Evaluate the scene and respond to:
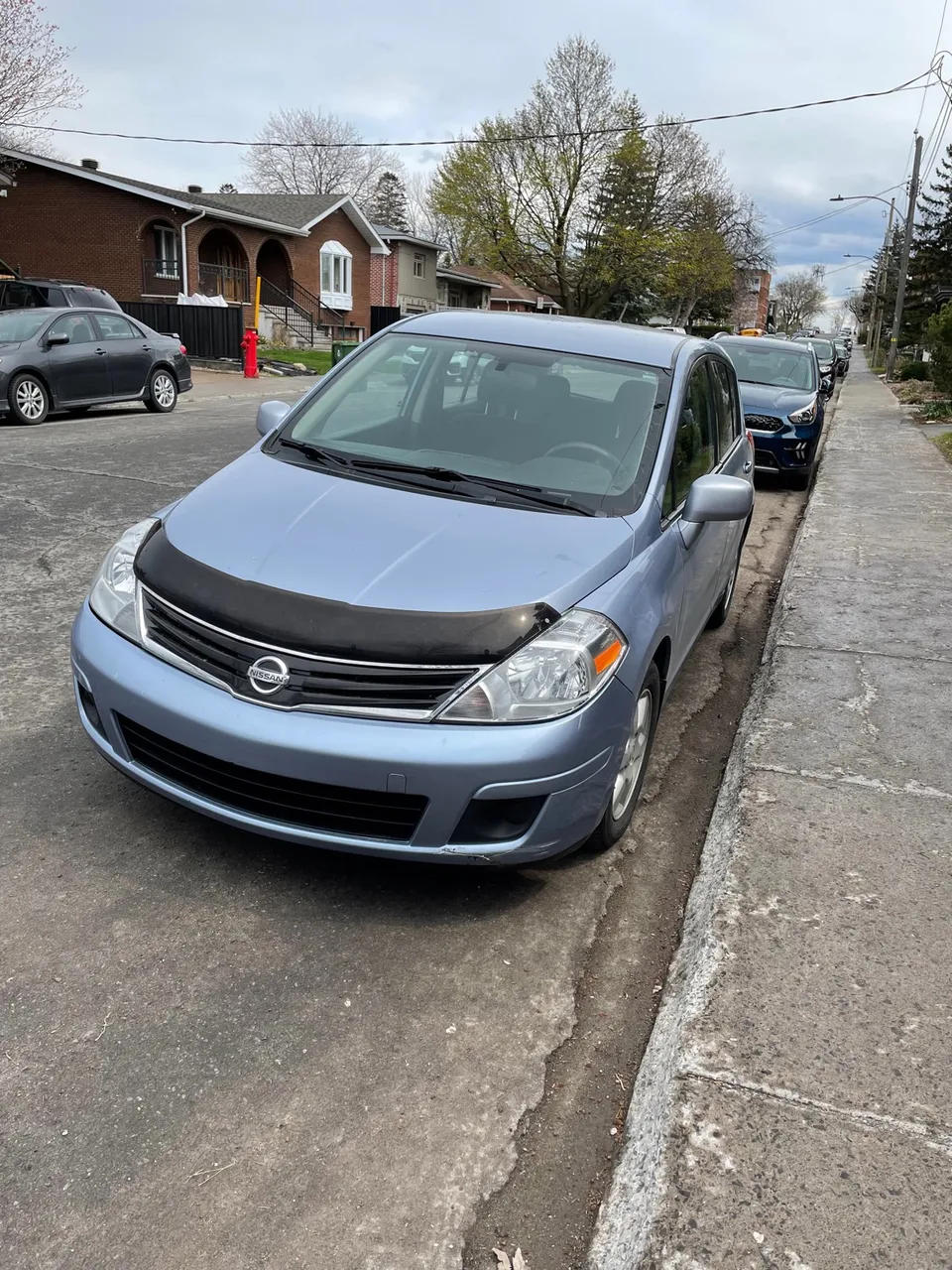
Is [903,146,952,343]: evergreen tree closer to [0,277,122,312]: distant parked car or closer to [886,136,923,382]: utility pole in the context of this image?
[886,136,923,382]: utility pole

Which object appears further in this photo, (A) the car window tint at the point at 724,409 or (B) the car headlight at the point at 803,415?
(B) the car headlight at the point at 803,415

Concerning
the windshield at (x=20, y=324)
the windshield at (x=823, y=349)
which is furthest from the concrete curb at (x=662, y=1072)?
the windshield at (x=823, y=349)

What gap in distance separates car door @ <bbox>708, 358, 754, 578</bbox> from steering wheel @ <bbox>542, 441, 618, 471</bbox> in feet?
4.09

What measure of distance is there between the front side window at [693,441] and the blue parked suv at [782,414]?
648 centimetres

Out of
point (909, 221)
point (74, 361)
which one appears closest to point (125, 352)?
point (74, 361)

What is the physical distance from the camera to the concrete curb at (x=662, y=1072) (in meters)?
2.08

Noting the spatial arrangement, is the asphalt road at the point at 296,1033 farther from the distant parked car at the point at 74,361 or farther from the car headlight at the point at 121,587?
the distant parked car at the point at 74,361

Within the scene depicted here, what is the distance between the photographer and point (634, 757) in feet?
11.8

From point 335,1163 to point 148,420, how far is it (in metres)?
13.2

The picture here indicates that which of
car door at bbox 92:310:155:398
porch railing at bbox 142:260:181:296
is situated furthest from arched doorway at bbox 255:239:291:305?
car door at bbox 92:310:155:398

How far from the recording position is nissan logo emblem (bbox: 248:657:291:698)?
286 centimetres

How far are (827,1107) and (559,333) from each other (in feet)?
11.0

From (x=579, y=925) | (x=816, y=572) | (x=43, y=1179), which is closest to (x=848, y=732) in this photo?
(x=579, y=925)

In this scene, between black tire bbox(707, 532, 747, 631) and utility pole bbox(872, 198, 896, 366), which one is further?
utility pole bbox(872, 198, 896, 366)
